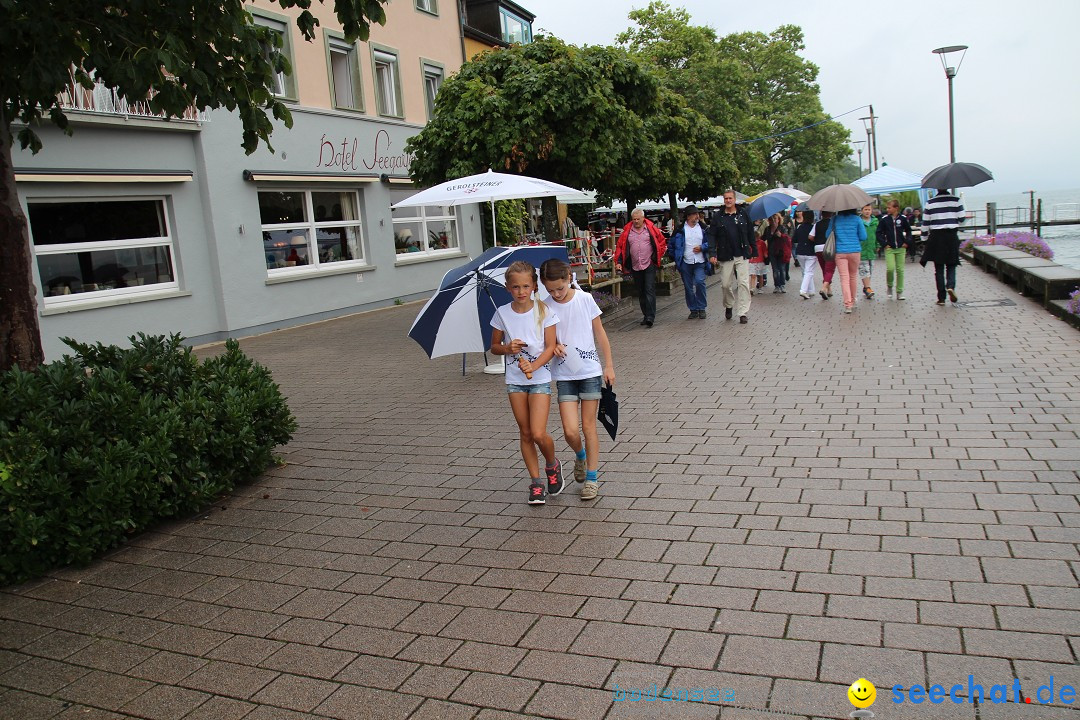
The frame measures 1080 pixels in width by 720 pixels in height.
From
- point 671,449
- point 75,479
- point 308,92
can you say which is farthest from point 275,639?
point 308,92

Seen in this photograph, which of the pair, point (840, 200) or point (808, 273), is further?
point (808, 273)

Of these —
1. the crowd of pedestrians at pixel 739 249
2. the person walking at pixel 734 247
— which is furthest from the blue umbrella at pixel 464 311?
the person walking at pixel 734 247

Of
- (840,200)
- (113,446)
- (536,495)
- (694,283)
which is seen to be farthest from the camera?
(694,283)

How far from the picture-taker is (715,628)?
11.4 ft

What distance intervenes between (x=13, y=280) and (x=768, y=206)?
565 inches

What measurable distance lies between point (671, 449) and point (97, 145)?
11.2m

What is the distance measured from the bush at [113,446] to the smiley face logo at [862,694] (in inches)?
150

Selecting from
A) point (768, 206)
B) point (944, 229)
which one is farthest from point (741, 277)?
point (768, 206)

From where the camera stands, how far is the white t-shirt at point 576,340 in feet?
17.0

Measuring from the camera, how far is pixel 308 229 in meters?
18.1

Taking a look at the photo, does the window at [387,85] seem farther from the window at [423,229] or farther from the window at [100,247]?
the window at [100,247]

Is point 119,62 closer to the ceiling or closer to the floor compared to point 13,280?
closer to the ceiling

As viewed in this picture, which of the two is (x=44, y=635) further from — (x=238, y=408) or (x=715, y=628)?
(x=715, y=628)

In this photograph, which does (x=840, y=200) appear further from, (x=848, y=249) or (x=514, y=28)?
(x=514, y=28)
